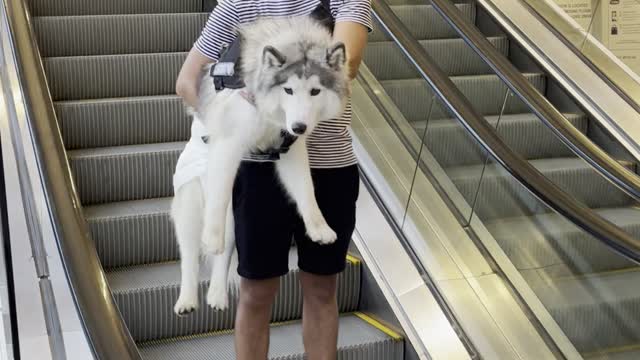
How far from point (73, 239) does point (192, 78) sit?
1.97 ft

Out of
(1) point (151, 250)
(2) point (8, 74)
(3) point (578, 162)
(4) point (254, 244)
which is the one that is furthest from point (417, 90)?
(2) point (8, 74)

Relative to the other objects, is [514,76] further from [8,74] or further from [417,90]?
[8,74]

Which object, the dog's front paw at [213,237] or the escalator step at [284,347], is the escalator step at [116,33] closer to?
the escalator step at [284,347]

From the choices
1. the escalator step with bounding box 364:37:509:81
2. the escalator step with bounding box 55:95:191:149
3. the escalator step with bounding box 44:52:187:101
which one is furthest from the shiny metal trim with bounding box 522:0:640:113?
the escalator step with bounding box 55:95:191:149

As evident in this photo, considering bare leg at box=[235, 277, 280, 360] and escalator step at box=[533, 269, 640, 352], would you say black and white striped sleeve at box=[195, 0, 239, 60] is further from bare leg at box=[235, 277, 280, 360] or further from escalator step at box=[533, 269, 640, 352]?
escalator step at box=[533, 269, 640, 352]

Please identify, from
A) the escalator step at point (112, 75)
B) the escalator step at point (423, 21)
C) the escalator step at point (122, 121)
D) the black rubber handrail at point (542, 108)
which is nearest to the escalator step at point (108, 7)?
the escalator step at point (112, 75)

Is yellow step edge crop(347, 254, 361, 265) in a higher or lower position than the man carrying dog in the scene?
lower

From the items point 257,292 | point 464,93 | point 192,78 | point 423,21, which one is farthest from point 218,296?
point 423,21

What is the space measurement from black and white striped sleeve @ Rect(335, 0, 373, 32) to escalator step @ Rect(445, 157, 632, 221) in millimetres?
1398

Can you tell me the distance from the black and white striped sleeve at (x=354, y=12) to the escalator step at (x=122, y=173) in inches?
84.1

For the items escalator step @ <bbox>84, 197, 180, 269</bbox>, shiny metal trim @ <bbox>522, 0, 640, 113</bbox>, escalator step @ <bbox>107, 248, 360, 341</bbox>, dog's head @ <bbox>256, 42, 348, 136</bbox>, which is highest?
dog's head @ <bbox>256, 42, 348, 136</bbox>

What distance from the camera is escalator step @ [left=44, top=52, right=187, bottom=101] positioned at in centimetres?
454

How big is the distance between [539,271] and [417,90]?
1011 millimetres

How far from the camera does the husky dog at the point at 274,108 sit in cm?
189
